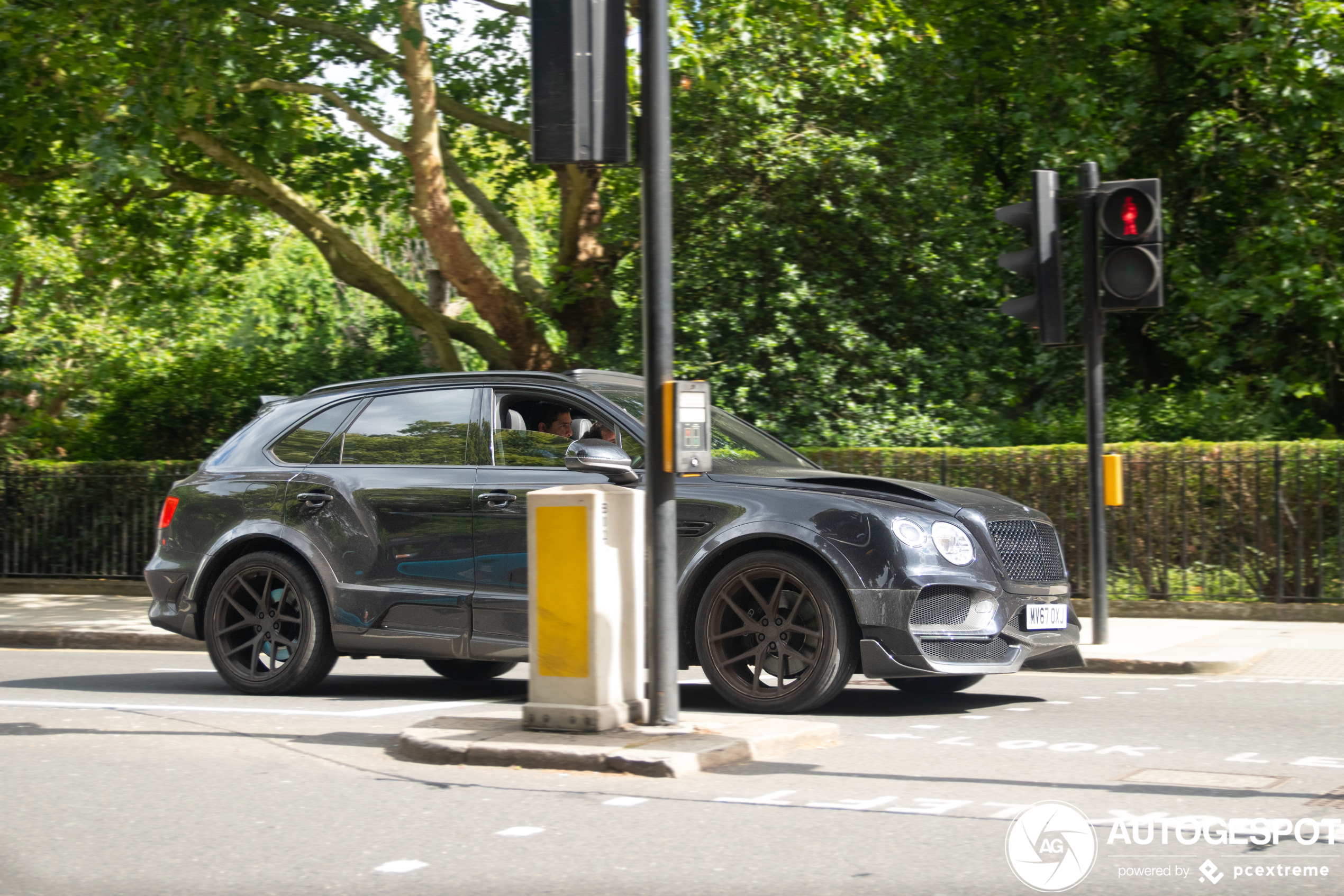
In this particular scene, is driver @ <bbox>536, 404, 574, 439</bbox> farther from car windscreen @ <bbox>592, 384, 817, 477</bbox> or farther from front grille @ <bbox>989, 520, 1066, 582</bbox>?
front grille @ <bbox>989, 520, 1066, 582</bbox>

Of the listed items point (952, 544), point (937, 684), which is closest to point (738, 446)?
point (952, 544)

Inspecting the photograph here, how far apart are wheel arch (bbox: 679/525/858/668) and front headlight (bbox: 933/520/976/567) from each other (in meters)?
0.49

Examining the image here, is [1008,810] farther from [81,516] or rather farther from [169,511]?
[81,516]

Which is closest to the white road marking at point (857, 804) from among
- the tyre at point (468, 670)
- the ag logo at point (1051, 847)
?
the ag logo at point (1051, 847)

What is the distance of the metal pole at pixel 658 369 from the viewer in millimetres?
6332

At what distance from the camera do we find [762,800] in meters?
5.43

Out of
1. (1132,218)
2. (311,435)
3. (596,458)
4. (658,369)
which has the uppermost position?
(1132,218)

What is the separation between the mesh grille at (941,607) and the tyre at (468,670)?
3.30 m

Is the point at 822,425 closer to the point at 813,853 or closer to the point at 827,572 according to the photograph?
the point at 827,572

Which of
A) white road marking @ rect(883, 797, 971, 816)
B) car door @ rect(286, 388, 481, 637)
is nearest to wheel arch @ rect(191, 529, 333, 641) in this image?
car door @ rect(286, 388, 481, 637)

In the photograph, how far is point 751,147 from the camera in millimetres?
15758

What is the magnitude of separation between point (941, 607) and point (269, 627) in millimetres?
3888

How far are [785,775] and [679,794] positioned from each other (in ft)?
1.80

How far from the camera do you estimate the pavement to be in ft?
31.2
